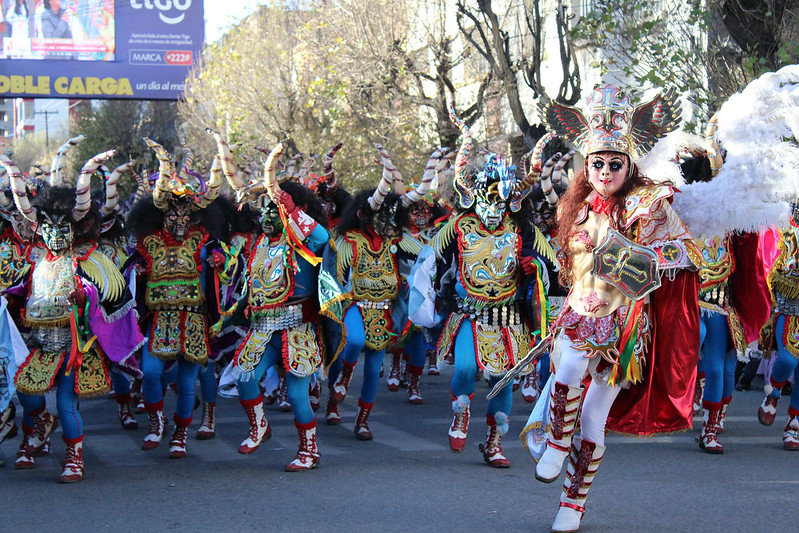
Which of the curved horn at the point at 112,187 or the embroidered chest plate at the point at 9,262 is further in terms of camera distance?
the embroidered chest plate at the point at 9,262

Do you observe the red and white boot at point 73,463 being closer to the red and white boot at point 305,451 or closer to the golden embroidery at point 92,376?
the golden embroidery at point 92,376

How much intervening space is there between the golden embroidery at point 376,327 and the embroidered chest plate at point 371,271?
11 cm

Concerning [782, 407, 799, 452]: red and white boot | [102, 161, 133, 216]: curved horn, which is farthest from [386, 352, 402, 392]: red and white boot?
[782, 407, 799, 452]: red and white boot

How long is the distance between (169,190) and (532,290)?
281cm

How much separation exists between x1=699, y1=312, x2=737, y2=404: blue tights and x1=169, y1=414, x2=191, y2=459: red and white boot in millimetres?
3845

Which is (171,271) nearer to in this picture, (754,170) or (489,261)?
(489,261)

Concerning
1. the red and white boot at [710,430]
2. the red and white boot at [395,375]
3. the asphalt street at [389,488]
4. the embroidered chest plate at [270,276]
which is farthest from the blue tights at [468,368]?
the red and white boot at [395,375]

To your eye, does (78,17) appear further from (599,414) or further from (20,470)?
(599,414)

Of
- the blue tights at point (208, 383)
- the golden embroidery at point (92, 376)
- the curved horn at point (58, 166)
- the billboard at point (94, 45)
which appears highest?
the billboard at point (94, 45)

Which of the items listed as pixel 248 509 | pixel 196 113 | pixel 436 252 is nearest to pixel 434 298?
pixel 436 252

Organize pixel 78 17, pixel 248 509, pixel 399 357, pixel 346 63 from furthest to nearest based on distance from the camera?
pixel 78 17
pixel 346 63
pixel 399 357
pixel 248 509

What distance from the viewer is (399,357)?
11734mm

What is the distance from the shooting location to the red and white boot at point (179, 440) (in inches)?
310

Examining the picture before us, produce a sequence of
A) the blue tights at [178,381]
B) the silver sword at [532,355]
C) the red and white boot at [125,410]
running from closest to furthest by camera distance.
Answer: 1. the silver sword at [532,355]
2. the blue tights at [178,381]
3. the red and white boot at [125,410]
